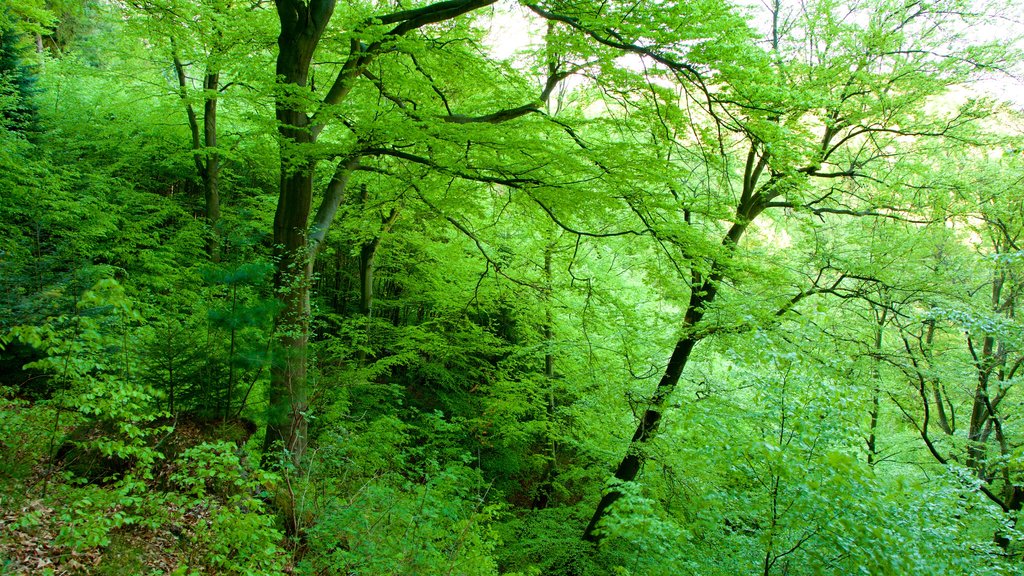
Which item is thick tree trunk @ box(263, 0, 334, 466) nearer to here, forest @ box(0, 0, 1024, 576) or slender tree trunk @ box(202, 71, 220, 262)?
forest @ box(0, 0, 1024, 576)

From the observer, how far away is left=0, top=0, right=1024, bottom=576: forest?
385 centimetres

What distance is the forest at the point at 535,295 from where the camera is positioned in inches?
152

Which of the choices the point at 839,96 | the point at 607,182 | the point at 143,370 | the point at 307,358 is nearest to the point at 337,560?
the point at 307,358

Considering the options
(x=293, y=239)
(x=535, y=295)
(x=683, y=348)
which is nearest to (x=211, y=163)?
(x=293, y=239)

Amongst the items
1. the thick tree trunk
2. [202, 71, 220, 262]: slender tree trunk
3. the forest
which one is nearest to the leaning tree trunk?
the forest

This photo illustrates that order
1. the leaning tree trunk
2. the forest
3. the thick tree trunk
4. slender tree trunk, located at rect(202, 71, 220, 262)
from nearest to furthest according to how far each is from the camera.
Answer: the forest < the thick tree trunk < the leaning tree trunk < slender tree trunk, located at rect(202, 71, 220, 262)

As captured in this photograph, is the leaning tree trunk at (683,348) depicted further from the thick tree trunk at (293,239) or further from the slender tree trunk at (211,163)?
the slender tree trunk at (211,163)

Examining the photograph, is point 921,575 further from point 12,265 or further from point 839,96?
point 12,265

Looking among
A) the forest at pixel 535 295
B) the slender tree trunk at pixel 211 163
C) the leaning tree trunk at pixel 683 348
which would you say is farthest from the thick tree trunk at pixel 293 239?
the slender tree trunk at pixel 211 163

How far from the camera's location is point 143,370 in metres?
5.29

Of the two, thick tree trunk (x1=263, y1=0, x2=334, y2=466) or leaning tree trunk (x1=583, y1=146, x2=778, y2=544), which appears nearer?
thick tree trunk (x1=263, y1=0, x2=334, y2=466)

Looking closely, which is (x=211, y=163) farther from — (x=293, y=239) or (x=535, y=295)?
(x=535, y=295)

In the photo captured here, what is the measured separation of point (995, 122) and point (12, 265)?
41.7 feet

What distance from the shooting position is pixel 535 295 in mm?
8836
